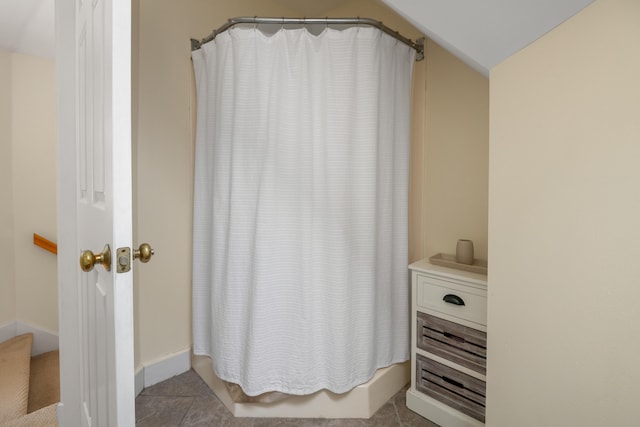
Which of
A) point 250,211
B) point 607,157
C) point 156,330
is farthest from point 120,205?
point 156,330

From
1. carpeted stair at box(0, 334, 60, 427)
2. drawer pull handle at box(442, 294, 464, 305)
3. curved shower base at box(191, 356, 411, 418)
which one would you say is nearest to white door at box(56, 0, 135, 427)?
carpeted stair at box(0, 334, 60, 427)

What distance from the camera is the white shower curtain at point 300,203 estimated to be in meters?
1.35

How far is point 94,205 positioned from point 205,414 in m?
1.19

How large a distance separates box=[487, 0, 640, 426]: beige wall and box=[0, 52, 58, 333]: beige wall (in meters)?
1.78

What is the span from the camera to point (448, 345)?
1.39 meters

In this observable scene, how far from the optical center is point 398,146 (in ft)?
4.99

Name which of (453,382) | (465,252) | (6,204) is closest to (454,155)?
(465,252)

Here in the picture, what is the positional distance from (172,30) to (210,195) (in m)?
0.95

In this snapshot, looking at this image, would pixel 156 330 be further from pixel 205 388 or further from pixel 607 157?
pixel 607 157

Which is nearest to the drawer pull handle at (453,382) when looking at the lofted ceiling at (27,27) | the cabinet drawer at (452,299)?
the cabinet drawer at (452,299)

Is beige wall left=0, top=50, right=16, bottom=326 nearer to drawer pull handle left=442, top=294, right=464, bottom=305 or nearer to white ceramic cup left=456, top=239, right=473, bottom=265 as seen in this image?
drawer pull handle left=442, top=294, right=464, bottom=305

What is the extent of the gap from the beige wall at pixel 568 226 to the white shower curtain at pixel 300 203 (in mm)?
605

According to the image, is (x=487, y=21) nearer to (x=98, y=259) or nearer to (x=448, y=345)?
(x=98, y=259)

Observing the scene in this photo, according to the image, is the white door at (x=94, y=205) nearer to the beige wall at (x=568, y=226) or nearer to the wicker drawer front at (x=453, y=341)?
the beige wall at (x=568, y=226)
